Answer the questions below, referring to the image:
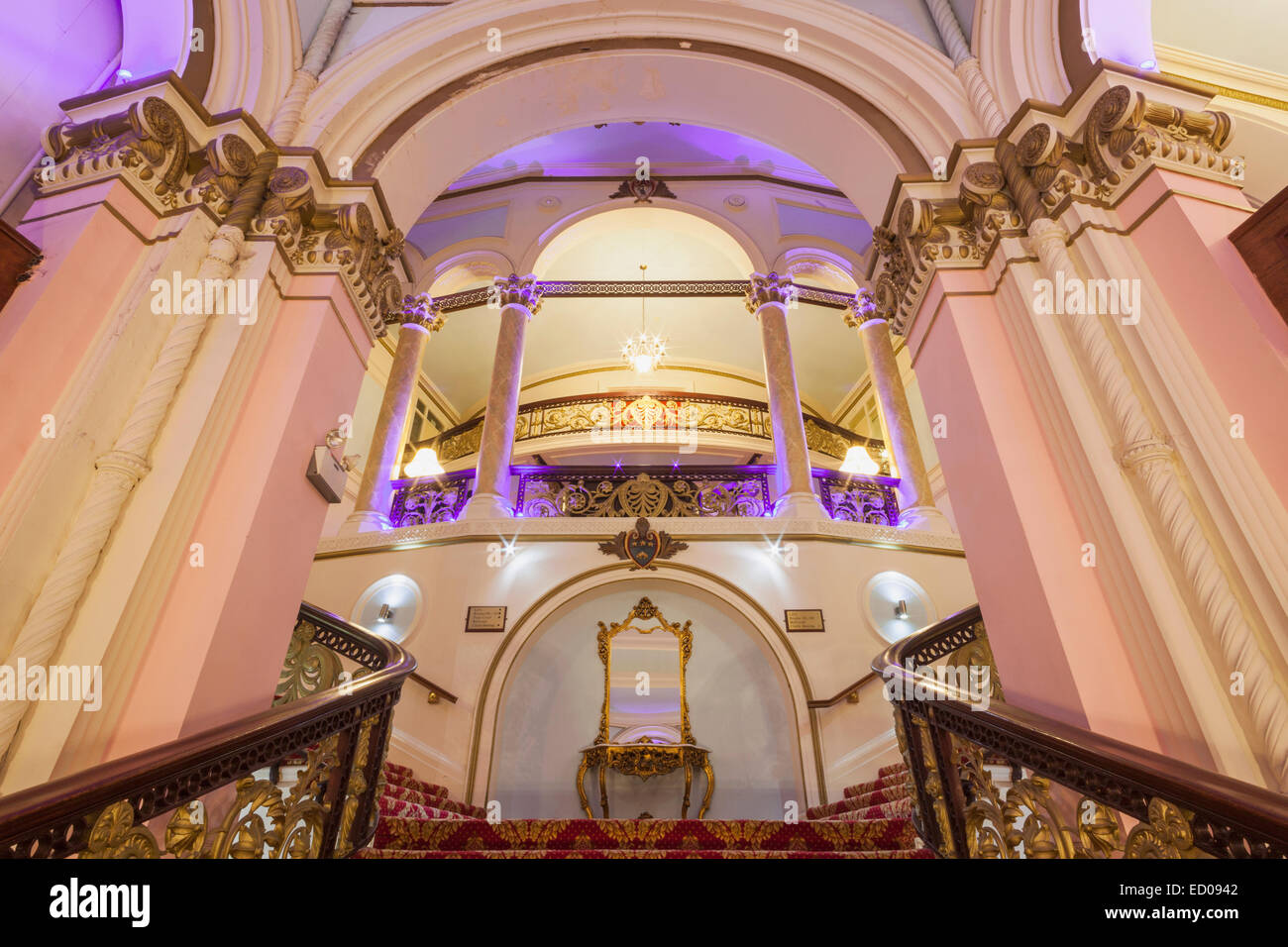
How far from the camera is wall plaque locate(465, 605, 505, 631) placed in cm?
651

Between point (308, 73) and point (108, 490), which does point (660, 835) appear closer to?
point (108, 490)

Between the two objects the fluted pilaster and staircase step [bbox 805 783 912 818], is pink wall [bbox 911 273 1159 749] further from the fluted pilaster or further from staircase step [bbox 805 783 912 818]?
the fluted pilaster

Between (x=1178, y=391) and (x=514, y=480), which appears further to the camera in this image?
(x=514, y=480)

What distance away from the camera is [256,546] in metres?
2.64

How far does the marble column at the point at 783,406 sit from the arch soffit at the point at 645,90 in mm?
3660

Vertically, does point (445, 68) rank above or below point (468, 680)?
above

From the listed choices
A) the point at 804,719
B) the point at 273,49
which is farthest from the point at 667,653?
the point at 273,49

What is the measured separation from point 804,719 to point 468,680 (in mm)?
3064

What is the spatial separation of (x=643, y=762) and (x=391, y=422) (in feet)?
16.1

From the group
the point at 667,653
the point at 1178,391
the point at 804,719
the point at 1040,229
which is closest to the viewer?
the point at 1178,391

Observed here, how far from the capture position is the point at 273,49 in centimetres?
366

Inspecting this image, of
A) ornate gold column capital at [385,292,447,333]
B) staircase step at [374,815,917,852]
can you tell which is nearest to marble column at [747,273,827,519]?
staircase step at [374,815,917,852]

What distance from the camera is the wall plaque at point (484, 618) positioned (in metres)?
6.51
